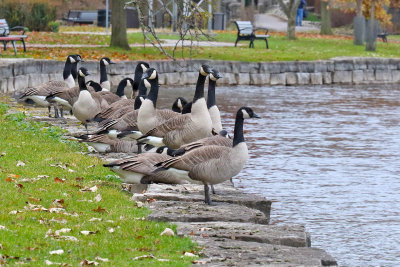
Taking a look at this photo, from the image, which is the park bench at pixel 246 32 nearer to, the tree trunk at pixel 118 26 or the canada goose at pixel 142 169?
the tree trunk at pixel 118 26

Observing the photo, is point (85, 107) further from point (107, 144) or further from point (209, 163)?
point (209, 163)

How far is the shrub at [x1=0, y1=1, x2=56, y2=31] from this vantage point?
152ft

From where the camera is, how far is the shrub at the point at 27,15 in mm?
46281

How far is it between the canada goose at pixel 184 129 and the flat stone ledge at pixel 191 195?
1.64 meters

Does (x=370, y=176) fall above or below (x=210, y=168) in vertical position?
below

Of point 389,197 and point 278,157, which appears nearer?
point 389,197

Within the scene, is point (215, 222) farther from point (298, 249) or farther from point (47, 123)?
point (47, 123)

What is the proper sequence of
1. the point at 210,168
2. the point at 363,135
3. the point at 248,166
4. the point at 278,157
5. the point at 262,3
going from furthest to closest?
the point at 262,3 < the point at 363,135 < the point at 278,157 < the point at 248,166 < the point at 210,168

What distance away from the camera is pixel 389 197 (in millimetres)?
13930

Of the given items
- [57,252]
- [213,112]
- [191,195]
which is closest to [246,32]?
[213,112]

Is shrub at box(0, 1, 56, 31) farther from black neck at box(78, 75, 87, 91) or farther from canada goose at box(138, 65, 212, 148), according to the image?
canada goose at box(138, 65, 212, 148)

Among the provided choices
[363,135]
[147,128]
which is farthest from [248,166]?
[363,135]

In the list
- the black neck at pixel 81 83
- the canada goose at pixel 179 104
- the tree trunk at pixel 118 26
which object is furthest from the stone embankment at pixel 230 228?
the tree trunk at pixel 118 26

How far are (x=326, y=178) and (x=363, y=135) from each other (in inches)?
241
